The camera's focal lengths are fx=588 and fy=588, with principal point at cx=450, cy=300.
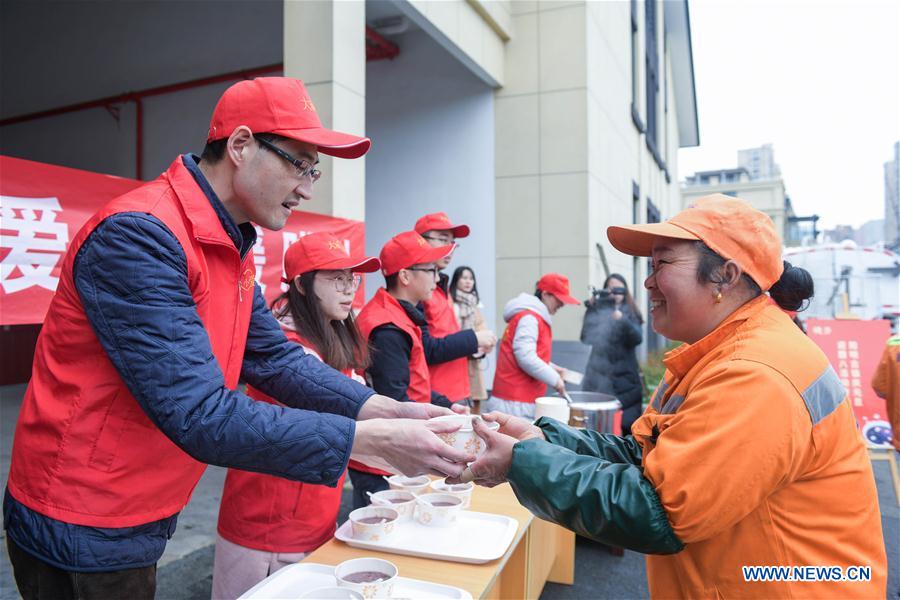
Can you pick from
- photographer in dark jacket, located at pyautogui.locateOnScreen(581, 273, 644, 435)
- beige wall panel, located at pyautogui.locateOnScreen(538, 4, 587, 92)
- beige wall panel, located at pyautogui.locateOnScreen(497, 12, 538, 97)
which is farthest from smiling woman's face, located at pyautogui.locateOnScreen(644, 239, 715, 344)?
beige wall panel, located at pyautogui.locateOnScreen(497, 12, 538, 97)

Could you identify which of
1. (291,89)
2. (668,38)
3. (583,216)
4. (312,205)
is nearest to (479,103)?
(583,216)

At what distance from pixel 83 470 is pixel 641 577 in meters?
4.09

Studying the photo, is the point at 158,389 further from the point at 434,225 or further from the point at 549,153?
the point at 549,153

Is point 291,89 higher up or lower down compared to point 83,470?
higher up

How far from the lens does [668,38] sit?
69.6 feet

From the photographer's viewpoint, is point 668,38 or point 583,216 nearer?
point 583,216

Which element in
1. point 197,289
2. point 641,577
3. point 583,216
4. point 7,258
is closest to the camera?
point 197,289

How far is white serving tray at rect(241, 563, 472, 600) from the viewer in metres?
1.75

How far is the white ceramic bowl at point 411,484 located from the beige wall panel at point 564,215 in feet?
21.8

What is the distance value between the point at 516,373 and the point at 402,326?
6.25 feet

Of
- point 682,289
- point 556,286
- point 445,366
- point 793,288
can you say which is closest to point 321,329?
point 445,366

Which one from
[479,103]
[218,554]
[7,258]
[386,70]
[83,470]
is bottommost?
[218,554]

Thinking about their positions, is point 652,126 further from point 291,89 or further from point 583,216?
point 291,89

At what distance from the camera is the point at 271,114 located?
1593 millimetres
